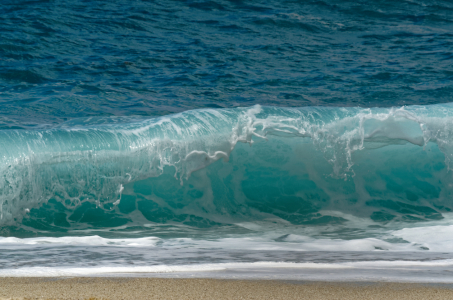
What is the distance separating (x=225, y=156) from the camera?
4.64 m

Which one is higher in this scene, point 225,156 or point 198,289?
point 225,156

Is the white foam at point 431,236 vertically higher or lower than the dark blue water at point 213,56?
lower

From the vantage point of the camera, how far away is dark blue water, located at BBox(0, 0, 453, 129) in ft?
21.6

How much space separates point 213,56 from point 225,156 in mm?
4070

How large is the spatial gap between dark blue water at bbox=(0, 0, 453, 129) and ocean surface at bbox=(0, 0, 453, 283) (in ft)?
0.16

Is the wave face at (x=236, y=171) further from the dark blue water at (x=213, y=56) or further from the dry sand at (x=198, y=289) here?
the dry sand at (x=198, y=289)

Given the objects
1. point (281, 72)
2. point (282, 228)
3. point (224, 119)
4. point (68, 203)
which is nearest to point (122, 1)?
point (281, 72)

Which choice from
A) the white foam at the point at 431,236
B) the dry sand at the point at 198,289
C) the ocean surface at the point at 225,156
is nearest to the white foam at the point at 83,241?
the ocean surface at the point at 225,156

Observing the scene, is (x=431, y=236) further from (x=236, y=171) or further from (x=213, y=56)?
(x=213, y=56)

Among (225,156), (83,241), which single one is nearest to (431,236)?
(225,156)

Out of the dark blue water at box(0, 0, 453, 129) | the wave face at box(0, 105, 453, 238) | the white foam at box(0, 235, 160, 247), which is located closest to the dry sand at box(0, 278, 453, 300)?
the white foam at box(0, 235, 160, 247)

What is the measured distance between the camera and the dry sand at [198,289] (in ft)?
6.16

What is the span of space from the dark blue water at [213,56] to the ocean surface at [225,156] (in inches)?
2.0

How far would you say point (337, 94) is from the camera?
269 inches
